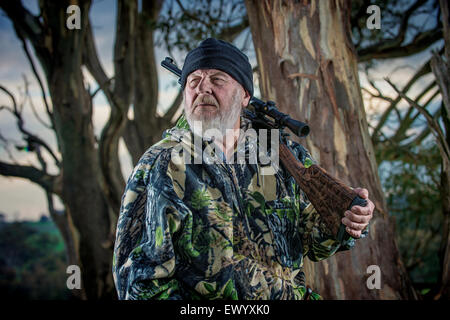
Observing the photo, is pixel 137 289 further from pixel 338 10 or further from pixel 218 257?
pixel 338 10

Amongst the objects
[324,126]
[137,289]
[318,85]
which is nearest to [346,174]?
[324,126]

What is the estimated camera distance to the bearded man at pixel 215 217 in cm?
152

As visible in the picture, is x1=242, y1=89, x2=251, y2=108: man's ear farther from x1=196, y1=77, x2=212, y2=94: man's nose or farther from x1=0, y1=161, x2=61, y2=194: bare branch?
x1=0, y1=161, x2=61, y2=194: bare branch

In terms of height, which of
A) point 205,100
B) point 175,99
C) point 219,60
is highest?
point 175,99

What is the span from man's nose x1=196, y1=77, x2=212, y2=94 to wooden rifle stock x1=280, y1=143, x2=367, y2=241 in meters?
0.65

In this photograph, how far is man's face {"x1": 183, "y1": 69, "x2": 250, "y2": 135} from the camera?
184 centimetres

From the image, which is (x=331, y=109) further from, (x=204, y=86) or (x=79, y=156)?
(x=79, y=156)

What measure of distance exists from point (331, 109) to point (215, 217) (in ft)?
5.89

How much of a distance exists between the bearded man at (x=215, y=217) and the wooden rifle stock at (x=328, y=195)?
2.2 inches

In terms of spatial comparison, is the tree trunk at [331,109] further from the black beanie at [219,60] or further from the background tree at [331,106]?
the black beanie at [219,60]

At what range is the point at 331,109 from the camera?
295 cm

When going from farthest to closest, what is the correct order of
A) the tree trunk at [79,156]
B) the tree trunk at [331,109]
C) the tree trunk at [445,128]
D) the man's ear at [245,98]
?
the tree trunk at [79,156] < the tree trunk at [445,128] < the tree trunk at [331,109] < the man's ear at [245,98]

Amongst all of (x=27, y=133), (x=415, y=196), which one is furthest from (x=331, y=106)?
(x=27, y=133)

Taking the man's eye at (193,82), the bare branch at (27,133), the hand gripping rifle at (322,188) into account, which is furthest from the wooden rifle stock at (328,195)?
the bare branch at (27,133)
